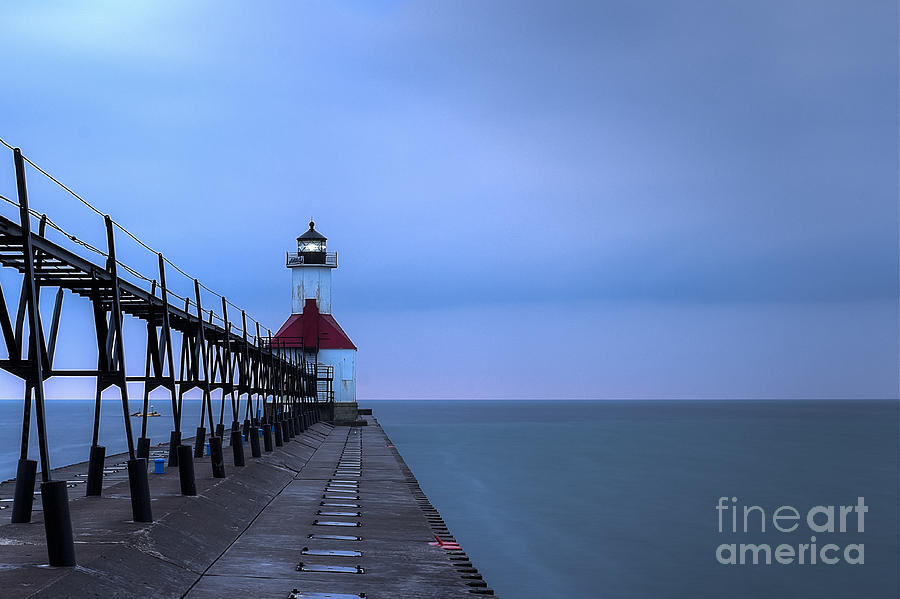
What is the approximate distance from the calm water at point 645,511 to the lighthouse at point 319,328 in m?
8.65

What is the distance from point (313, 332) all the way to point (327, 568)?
2721 inches

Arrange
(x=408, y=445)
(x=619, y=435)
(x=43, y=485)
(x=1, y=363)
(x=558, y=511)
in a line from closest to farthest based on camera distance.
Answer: (x=43, y=485) < (x=1, y=363) < (x=558, y=511) < (x=408, y=445) < (x=619, y=435)

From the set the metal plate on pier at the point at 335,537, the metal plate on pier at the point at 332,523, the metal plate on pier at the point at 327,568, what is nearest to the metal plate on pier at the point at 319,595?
the metal plate on pier at the point at 327,568

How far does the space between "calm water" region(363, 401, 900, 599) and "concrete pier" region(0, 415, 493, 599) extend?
768 centimetres

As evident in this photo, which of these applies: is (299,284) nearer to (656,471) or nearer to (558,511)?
(656,471)

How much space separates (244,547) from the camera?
1731 centimetres

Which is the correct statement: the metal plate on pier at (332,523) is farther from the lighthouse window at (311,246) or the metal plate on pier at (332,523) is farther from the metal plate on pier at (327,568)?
the lighthouse window at (311,246)

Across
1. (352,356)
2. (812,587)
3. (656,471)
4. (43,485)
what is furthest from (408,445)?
(43,485)

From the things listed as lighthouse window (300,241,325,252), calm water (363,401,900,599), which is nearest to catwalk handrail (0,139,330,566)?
calm water (363,401,900,599)

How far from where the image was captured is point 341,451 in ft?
153

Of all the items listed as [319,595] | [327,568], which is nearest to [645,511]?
[327,568]

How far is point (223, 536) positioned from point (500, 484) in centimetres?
3984

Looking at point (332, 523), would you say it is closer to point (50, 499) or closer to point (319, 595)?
point (319, 595)

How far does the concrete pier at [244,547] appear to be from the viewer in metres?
12.8
